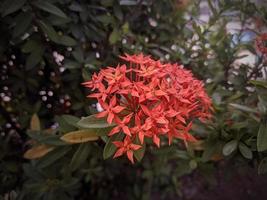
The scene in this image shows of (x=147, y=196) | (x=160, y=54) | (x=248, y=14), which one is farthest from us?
(x=147, y=196)

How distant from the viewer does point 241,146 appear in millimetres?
1165

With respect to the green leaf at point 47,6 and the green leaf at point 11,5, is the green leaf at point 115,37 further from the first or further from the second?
the green leaf at point 11,5

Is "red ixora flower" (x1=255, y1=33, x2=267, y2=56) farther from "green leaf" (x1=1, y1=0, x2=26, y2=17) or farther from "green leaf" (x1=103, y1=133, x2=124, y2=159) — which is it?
"green leaf" (x1=1, y1=0, x2=26, y2=17)

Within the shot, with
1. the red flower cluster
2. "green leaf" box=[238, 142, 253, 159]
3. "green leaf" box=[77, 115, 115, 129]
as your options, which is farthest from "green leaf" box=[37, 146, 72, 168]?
the red flower cluster

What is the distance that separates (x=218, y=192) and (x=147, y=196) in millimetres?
506

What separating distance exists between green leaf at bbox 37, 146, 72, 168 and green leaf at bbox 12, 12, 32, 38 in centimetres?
42

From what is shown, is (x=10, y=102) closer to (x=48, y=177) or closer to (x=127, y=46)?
(x=48, y=177)

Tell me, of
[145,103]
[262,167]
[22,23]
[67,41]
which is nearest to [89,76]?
[67,41]

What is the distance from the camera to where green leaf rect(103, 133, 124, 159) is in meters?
0.95

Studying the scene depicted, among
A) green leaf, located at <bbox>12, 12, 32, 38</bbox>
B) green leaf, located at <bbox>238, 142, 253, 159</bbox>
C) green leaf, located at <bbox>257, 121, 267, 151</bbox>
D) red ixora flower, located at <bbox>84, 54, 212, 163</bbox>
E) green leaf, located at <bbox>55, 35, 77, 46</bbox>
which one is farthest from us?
green leaf, located at <bbox>55, 35, 77, 46</bbox>

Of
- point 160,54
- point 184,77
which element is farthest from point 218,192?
point 184,77

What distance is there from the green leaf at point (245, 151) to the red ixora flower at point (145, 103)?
0.25 meters

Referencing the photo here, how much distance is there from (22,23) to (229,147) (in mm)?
803

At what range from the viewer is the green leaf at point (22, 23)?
1242 millimetres
